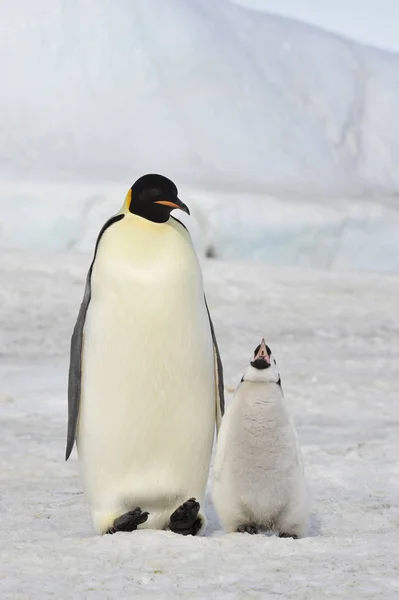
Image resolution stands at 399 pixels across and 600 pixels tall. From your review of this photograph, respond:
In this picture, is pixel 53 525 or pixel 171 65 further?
pixel 171 65

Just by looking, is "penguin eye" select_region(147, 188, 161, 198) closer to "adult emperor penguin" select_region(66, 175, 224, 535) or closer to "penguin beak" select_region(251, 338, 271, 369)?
"adult emperor penguin" select_region(66, 175, 224, 535)

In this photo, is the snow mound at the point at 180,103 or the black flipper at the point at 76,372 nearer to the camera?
the black flipper at the point at 76,372

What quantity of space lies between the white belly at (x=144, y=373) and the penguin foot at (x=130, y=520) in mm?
137

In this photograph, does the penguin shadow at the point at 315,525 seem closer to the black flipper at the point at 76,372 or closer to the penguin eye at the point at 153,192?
the black flipper at the point at 76,372

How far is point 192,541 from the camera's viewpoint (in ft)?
8.70

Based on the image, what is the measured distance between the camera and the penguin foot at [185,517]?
2963mm

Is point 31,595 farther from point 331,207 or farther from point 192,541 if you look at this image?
point 331,207

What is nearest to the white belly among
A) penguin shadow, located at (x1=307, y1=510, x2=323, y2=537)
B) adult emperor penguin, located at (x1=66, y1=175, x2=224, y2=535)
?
adult emperor penguin, located at (x1=66, y1=175, x2=224, y2=535)

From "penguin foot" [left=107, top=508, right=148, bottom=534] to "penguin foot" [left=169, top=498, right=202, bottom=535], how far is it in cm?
8

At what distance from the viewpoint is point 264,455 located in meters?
2.90

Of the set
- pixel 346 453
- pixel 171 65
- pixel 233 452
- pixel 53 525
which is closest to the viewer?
pixel 233 452

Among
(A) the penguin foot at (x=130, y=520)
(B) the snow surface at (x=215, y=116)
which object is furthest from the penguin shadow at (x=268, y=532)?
(B) the snow surface at (x=215, y=116)

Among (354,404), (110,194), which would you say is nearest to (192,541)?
(354,404)

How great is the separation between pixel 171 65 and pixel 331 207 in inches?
142
